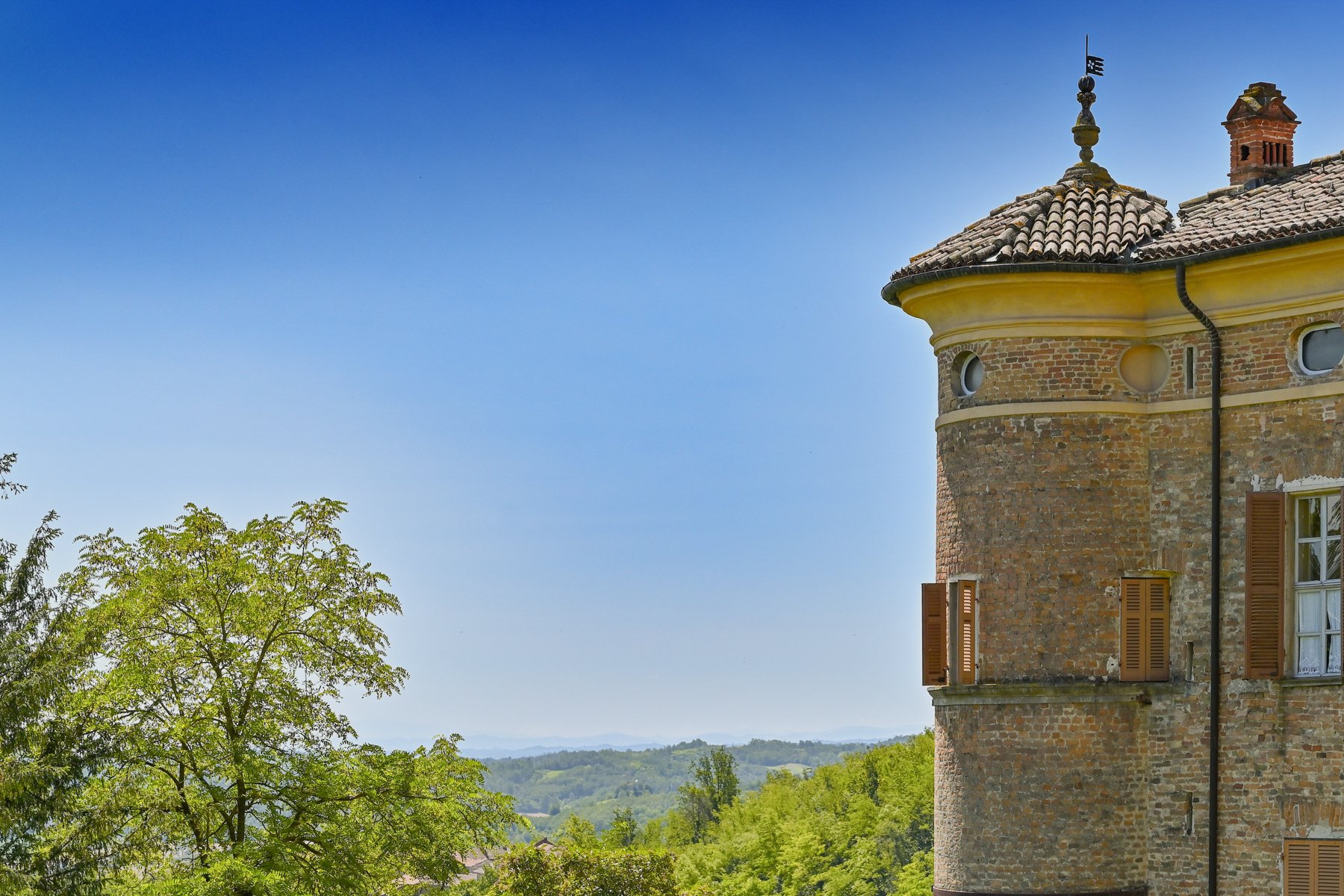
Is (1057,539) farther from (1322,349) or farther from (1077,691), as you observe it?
(1322,349)

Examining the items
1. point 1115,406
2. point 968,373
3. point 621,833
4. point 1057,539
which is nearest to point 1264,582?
point 1057,539

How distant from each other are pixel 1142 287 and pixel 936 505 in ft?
11.8

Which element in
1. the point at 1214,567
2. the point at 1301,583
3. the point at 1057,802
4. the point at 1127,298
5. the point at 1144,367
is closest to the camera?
the point at 1301,583

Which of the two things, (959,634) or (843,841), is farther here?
(843,841)

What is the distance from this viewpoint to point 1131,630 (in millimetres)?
21078

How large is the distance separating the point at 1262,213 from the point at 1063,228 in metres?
2.34

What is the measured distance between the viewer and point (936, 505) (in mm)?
22875

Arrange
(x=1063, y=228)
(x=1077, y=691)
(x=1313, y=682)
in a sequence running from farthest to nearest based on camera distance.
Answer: (x=1063, y=228)
(x=1077, y=691)
(x=1313, y=682)

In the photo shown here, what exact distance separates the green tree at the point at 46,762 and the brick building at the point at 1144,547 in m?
11.6

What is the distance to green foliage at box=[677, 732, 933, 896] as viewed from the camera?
282 feet

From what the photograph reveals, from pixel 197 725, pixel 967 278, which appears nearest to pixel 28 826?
pixel 197 725

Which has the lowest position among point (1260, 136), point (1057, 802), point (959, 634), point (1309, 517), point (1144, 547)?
point (1057, 802)

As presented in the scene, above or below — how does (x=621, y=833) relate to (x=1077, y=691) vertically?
below

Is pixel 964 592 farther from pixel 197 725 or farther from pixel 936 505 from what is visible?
pixel 197 725
